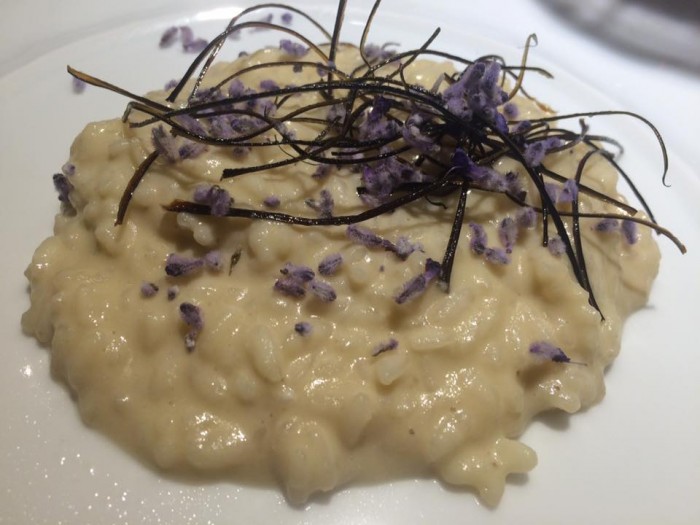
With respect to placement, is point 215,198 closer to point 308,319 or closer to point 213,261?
point 213,261

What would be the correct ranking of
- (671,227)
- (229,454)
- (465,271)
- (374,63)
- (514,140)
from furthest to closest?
(671,227) → (374,63) → (514,140) → (465,271) → (229,454)

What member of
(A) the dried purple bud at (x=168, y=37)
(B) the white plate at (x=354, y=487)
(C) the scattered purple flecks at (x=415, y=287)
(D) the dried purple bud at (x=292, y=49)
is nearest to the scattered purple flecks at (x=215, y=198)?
(C) the scattered purple flecks at (x=415, y=287)

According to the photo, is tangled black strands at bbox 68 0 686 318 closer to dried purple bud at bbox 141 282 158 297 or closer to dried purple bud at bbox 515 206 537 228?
dried purple bud at bbox 515 206 537 228

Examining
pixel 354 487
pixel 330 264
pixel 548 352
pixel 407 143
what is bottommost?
pixel 354 487

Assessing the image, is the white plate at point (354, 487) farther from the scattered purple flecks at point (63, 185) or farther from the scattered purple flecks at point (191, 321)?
the scattered purple flecks at point (191, 321)

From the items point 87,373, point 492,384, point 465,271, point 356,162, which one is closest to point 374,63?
point 356,162

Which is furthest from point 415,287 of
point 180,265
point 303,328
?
point 180,265

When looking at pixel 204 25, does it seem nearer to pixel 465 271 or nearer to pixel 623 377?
pixel 465 271
